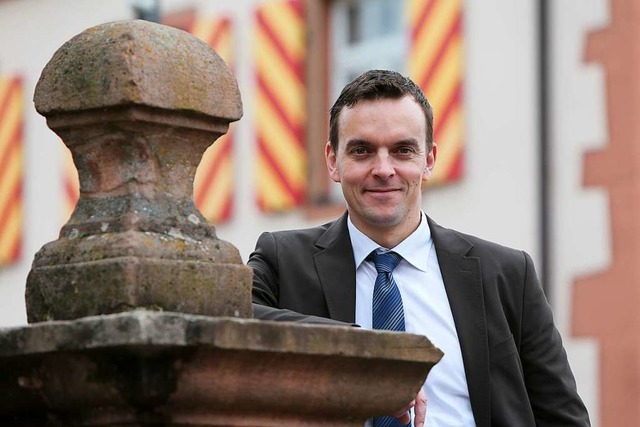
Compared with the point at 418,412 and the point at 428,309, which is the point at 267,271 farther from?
the point at 418,412

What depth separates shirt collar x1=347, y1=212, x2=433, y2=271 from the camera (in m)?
4.80

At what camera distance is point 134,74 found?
391 cm

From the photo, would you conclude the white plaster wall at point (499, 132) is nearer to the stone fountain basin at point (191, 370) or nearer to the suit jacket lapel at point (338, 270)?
the suit jacket lapel at point (338, 270)

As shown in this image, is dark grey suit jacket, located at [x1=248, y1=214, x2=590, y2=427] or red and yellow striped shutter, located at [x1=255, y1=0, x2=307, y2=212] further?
red and yellow striped shutter, located at [x1=255, y1=0, x2=307, y2=212]

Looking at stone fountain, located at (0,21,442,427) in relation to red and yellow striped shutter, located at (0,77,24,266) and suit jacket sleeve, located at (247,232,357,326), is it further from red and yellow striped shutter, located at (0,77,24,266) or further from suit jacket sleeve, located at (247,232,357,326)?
red and yellow striped shutter, located at (0,77,24,266)

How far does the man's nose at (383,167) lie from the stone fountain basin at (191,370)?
30.8 inches

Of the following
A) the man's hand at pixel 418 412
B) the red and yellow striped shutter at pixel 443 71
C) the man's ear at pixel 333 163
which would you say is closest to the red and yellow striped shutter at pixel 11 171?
the red and yellow striped shutter at pixel 443 71

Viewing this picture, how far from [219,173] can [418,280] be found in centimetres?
1066

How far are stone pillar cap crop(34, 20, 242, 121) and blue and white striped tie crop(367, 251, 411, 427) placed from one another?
0.80 metres

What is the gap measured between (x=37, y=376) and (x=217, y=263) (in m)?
0.40

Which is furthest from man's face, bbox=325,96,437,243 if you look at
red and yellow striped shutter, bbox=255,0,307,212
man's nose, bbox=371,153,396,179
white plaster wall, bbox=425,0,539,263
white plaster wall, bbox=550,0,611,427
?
red and yellow striped shutter, bbox=255,0,307,212

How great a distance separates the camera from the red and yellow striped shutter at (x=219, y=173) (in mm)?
15359

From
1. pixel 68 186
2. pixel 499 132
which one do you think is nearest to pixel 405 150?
pixel 499 132

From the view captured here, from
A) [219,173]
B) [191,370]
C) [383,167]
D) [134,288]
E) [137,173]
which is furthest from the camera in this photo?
[219,173]
